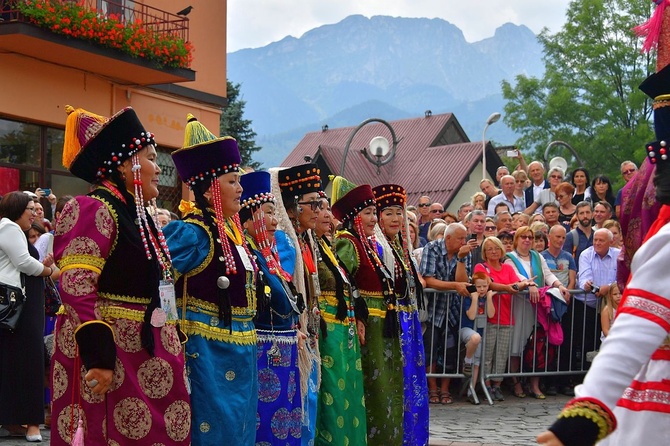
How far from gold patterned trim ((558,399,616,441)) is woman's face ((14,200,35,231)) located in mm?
7112

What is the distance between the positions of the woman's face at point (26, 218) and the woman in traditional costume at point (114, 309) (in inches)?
160

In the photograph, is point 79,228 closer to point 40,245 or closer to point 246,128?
point 40,245

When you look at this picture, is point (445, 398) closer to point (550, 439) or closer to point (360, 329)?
point (360, 329)

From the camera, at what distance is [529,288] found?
12164mm

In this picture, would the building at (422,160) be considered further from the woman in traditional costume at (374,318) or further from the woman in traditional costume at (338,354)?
the woman in traditional costume at (338,354)

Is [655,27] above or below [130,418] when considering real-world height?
above

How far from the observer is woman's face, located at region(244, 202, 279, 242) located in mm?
7039

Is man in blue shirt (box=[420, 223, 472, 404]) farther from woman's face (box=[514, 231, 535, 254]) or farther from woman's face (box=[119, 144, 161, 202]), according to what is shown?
woman's face (box=[119, 144, 161, 202])

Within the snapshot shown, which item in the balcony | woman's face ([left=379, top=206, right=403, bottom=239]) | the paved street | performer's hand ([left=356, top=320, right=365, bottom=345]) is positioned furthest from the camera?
the balcony

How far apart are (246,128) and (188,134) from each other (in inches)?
1221

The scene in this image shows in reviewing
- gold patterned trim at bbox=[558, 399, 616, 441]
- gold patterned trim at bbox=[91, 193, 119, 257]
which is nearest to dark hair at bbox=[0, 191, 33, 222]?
gold patterned trim at bbox=[91, 193, 119, 257]

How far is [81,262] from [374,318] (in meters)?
3.70

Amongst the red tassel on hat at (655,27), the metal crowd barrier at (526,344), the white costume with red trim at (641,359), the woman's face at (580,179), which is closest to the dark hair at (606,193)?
the woman's face at (580,179)

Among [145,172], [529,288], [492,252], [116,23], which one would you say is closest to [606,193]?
[529,288]
